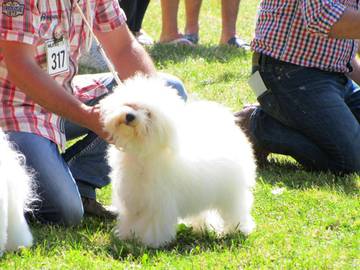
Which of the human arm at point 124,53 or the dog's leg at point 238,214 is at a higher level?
the human arm at point 124,53

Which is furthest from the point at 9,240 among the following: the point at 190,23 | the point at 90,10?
the point at 190,23

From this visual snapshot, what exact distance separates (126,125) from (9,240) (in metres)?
0.66

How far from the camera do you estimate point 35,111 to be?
4012 millimetres

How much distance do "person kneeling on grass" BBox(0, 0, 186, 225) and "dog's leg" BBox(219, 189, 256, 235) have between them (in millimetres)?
628

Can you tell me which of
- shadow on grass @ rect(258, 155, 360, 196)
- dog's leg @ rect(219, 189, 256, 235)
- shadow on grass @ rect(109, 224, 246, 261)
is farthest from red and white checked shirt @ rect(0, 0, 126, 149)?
shadow on grass @ rect(258, 155, 360, 196)

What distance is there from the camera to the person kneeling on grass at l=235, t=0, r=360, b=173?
4852 mm

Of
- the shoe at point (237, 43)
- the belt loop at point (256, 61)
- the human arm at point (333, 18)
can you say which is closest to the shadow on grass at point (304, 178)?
the belt loop at point (256, 61)

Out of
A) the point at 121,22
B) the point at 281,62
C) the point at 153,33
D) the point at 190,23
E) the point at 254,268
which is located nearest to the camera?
the point at 254,268

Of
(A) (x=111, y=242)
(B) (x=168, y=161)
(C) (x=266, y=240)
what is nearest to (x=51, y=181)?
(A) (x=111, y=242)

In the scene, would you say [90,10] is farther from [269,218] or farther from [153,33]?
[153,33]

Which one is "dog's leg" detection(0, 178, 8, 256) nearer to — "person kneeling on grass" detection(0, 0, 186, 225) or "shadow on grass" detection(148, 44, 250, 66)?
"person kneeling on grass" detection(0, 0, 186, 225)

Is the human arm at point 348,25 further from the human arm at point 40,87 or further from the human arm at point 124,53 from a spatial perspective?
the human arm at point 40,87

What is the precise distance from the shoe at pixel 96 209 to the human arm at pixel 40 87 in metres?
0.61

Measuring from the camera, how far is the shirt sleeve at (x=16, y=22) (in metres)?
3.74
